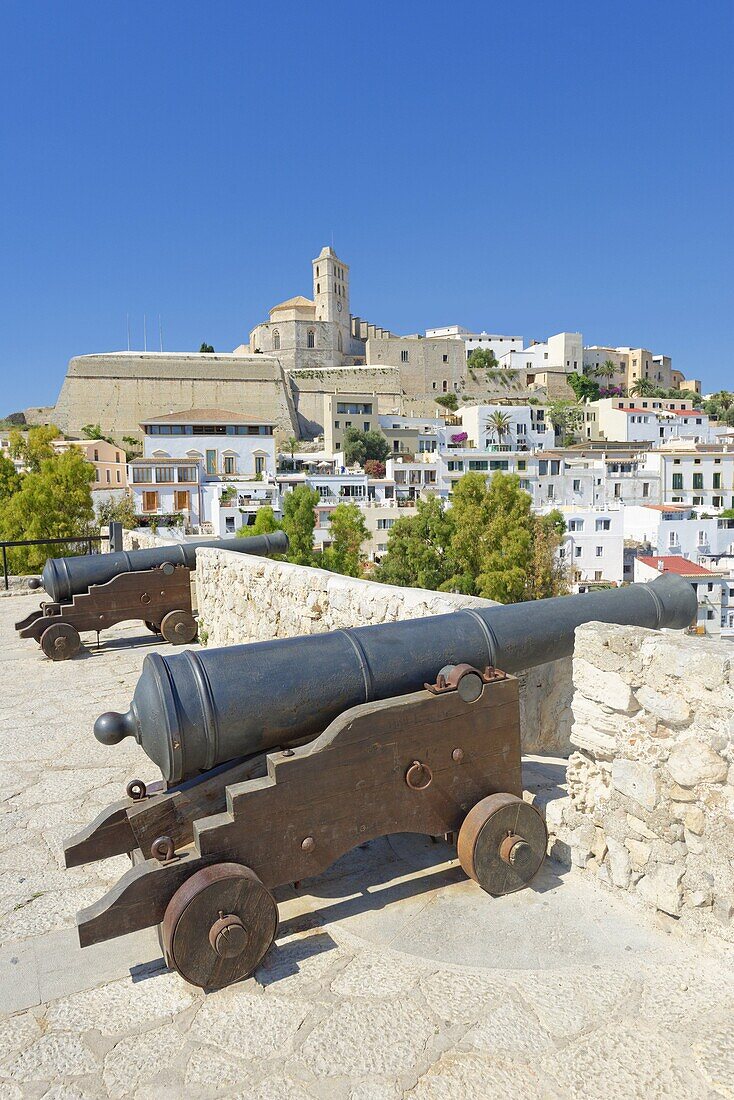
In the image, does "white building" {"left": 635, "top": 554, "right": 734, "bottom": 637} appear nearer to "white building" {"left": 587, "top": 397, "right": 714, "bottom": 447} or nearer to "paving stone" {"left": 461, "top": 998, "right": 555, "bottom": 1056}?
"paving stone" {"left": 461, "top": 998, "right": 555, "bottom": 1056}

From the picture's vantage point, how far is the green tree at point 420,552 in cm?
2767

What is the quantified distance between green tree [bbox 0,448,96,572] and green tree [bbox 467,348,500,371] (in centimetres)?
7399

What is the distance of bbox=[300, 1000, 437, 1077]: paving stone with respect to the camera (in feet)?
6.08

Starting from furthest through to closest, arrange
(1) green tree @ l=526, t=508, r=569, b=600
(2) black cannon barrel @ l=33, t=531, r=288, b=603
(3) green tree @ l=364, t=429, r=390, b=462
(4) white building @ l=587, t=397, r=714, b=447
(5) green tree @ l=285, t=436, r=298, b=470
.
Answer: (4) white building @ l=587, t=397, r=714, b=447 → (5) green tree @ l=285, t=436, r=298, b=470 → (3) green tree @ l=364, t=429, r=390, b=462 → (1) green tree @ l=526, t=508, r=569, b=600 → (2) black cannon barrel @ l=33, t=531, r=288, b=603

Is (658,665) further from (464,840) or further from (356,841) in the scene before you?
(356,841)

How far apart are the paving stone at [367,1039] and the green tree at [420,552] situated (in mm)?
25293

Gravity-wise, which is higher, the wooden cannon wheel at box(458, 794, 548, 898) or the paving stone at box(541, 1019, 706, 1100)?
the wooden cannon wheel at box(458, 794, 548, 898)

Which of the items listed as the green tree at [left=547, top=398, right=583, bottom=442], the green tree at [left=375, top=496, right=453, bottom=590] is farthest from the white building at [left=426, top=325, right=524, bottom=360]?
the green tree at [left=375, top=496, right=453, bottom=590]

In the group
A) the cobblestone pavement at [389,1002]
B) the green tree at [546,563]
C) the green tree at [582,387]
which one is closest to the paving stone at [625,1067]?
the cobblestone pavement at [389,1002]

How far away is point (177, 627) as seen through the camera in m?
6.98

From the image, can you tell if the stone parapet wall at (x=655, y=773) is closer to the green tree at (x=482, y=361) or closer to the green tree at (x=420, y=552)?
the green tree at (x=420, y=552)

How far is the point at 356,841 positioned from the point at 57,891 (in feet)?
4.05

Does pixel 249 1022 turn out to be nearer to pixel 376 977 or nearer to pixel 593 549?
pixel 376 977

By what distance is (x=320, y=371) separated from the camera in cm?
7506
